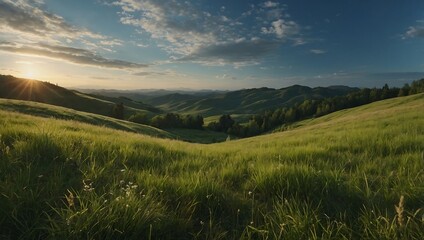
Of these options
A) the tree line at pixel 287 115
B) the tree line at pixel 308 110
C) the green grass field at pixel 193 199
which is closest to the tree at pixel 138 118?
the tree line at pixel 287 115

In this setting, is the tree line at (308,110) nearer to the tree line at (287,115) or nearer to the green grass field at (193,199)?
the tree line at (287,115)

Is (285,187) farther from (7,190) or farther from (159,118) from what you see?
(159,118)

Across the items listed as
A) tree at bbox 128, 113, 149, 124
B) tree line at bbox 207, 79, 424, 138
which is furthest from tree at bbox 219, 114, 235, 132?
tree at bbox 128, 113, 149, 124

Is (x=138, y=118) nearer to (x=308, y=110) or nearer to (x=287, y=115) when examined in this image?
(x=287, y=115)

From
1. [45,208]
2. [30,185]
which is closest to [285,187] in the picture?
[45,208]

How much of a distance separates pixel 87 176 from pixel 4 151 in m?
1.93

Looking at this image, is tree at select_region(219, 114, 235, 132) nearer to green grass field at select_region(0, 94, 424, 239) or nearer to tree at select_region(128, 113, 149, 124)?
tree at select_region(128, 113, 149, 124)

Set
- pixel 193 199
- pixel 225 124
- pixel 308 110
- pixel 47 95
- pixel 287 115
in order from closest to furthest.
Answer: pixel 193 199 < pixel 287 115 < pixel 308 110 < pixel 225 124 < pixel 47 95

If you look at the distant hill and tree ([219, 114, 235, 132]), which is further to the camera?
the distant hill

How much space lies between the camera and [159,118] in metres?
140

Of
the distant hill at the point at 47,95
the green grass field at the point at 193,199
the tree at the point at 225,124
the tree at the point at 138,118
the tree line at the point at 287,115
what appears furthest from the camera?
the distant hill at the point at 47,95

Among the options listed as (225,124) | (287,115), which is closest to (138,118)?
(225,124)

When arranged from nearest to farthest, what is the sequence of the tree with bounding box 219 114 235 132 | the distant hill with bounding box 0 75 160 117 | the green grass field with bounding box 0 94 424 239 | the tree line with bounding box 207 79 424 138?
the green grass field with bounding box 0 94 424 239 → the tree line with bounding box 207 79 424 138 → the tree with bounding box 219 114 235 132 → the distant hill with bounding box 0 75 160 117

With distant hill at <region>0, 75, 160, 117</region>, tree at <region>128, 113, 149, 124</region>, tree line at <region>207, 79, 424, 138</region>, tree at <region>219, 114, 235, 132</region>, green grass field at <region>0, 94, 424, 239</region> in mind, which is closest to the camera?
green grass field at <region>0, 94, 424, 239</region>
